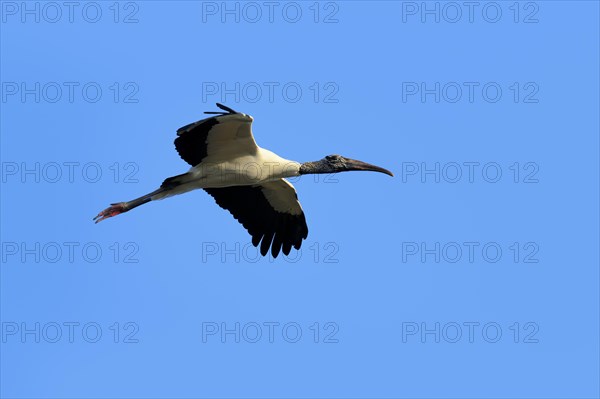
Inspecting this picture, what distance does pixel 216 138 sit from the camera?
1734 centimetres

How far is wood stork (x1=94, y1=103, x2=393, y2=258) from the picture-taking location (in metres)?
17.2

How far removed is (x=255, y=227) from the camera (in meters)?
19.4

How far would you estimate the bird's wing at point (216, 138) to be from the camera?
54.7 ft

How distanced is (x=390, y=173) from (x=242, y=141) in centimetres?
259

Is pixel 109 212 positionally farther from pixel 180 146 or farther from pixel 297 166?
Result: pixel 297 166

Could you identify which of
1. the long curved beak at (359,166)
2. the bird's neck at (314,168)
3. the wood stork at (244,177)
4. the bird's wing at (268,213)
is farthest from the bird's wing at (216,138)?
the long curved beak at (359,166)

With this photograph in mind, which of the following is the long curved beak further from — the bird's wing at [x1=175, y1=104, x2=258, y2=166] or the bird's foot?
the bird's foot

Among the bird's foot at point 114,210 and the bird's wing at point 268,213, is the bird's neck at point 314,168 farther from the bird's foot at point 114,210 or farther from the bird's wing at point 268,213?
the bird's foot at point 114,210

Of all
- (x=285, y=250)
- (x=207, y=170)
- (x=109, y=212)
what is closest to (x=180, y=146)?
(x=207, y=170)

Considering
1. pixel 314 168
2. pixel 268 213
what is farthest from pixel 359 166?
pixel 268 213

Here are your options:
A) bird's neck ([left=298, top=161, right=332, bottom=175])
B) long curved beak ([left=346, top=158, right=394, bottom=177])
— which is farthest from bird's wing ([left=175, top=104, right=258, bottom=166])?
long curved beak ([left=346, top=158, right=394, bottom=177])

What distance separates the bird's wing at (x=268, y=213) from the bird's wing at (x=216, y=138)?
4.66 ft

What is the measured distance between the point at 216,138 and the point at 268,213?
237 centimetres

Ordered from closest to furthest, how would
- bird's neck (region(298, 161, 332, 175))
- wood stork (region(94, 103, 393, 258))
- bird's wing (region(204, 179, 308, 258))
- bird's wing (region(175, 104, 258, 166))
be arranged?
bird's wing (region(175, 104, 258, 166)), wood stork (region(94, 103, 393, 258)), bird's neck (region(298, 161, 332, 175)), bird's wing (region(204, 179, 308, 258))
